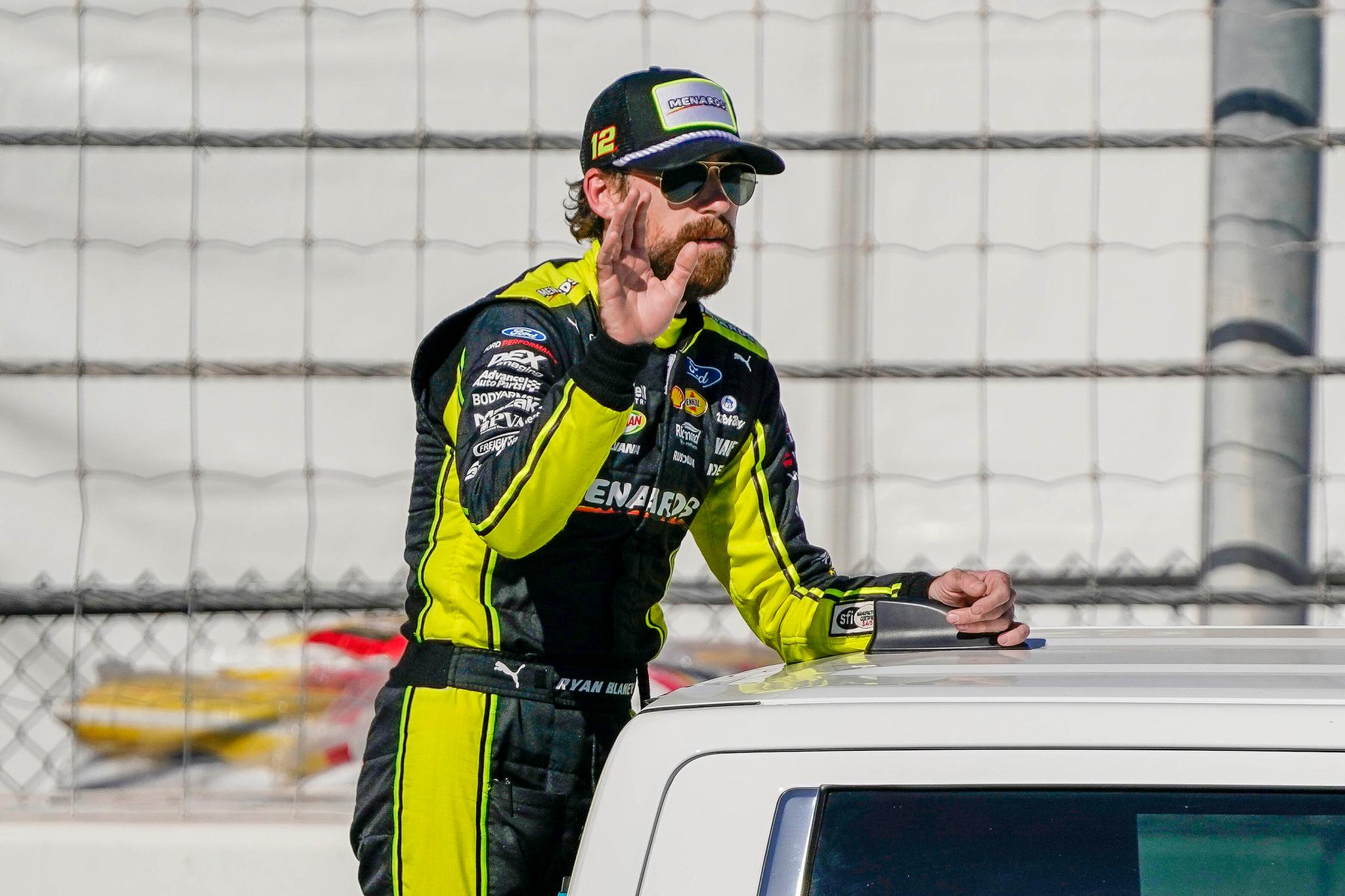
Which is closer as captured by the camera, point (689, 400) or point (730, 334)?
point (689, 400)

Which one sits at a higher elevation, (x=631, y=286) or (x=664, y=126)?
(x=664, y=126)

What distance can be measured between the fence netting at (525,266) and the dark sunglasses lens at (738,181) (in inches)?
61.0

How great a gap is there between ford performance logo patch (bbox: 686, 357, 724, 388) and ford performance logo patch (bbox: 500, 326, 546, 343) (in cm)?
27

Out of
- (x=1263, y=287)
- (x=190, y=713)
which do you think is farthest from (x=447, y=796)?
(x=1263, y=287)

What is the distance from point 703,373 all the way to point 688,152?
1.05ft

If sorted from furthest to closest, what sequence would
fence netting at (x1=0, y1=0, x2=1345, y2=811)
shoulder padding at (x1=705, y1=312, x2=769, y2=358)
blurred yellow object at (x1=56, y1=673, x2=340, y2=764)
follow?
1. fence netting at (x1=0, y1=0, x2=1345, y2=811)
2. blurred yellow object at (x1=56, y1=673, x2=340, y2=764)
3. shoulder padding at (x1=705, y1=312, x2=769, y2=358)

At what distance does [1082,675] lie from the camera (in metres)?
1.33

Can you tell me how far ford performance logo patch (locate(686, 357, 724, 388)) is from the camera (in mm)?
1997

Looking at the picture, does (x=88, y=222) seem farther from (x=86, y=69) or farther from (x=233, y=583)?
(x=233, y=583)

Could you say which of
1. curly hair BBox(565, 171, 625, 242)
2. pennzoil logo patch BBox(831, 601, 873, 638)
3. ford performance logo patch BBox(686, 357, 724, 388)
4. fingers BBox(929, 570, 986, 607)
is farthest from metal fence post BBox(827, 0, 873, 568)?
fingers BBox(929, 570, 986, 607)

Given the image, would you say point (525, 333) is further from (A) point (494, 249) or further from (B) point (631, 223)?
(A) point (494, 249)

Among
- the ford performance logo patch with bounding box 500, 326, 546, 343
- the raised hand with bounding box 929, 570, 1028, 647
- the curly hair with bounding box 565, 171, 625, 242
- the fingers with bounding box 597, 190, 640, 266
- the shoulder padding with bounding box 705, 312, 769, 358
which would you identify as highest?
the curly hair with bounding box 565, 171, 625, 242

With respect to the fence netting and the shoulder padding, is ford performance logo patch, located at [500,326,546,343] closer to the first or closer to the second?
the shoulder padding

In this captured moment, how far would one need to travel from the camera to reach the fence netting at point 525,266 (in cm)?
349
